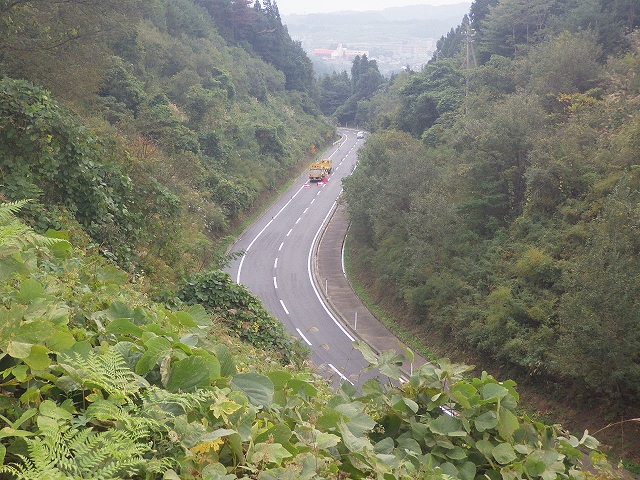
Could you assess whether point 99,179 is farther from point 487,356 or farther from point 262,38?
point 262,38

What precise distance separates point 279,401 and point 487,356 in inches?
677

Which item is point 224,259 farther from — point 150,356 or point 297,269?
point 297,269

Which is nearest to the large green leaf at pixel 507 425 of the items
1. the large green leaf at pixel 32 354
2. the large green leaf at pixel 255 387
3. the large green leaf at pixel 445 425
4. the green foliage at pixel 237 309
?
the large green leaf at pixel 445 425

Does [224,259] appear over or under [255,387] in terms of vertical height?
under

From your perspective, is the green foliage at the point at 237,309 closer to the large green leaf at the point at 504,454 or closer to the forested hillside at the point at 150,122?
the forested hillside at the point at 150,122

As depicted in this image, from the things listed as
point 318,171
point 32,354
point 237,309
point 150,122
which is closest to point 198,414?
point 32,354

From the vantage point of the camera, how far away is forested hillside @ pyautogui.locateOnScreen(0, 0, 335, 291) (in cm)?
1082

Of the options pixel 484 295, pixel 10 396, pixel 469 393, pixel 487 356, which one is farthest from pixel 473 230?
pixel 10 396

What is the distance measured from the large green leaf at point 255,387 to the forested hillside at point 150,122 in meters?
7.29

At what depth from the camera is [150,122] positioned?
2933cm

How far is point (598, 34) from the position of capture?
107ft

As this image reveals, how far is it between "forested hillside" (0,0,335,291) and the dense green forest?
0.08 metres

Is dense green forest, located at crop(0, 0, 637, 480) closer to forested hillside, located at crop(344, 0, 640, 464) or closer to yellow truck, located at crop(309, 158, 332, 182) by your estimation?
forested hillside, located at crop(344, 0, 640, 464)

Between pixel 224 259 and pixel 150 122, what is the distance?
16.5 meters
